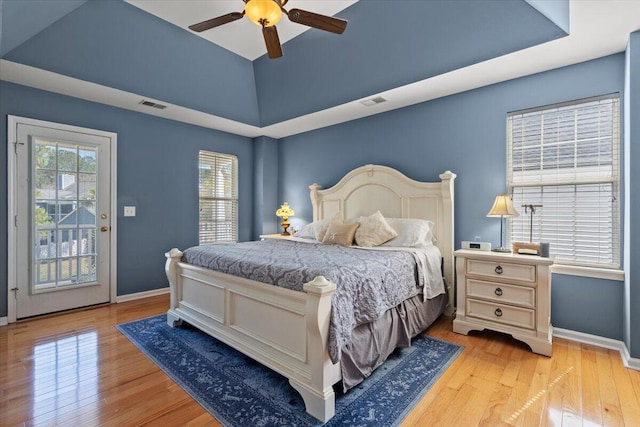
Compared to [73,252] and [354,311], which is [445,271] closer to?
[354,311]

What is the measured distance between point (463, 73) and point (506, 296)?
2.11m

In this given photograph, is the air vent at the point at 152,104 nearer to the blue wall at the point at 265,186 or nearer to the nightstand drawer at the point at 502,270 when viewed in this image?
the blue wall at the point at 265,186

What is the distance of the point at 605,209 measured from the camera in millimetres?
2764

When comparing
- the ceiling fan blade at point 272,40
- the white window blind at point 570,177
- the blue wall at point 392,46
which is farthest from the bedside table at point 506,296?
the ceiling fan blade at point 272,40

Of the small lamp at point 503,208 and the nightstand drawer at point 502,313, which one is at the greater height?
the small lamp at point 503,208

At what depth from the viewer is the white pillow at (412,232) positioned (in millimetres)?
3299

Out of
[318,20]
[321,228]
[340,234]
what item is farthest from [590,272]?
[318,20]

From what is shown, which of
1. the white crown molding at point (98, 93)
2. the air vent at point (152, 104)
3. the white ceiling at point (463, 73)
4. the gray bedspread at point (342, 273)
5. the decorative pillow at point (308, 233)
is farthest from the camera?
the decorative pillow at point (308, 233)

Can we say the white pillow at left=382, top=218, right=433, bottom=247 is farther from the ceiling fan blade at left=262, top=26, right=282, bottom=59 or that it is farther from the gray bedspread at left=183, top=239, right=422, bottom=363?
the ceiling fan blade at left=262, top=26, right=282, bottom=59

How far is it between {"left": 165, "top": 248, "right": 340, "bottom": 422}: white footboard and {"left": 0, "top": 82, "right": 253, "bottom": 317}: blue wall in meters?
1.39

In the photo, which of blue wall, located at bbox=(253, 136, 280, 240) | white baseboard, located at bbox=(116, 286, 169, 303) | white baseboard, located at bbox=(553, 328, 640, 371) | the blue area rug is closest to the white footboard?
the blue area rug

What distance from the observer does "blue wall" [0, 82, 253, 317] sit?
11.9 feet

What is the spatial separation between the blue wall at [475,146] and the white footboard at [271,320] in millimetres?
2327

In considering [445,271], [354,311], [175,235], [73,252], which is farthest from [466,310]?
[73,252]
